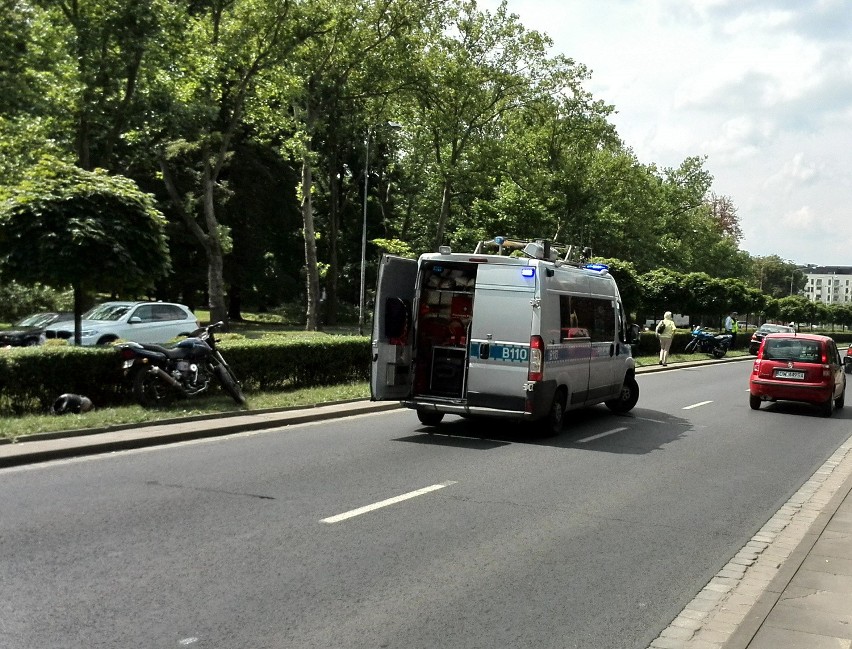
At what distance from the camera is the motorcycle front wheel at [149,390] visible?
13.1m

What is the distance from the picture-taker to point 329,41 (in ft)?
114

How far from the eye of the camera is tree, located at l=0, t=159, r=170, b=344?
14.6 meters

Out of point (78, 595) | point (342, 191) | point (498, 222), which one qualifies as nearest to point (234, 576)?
point (78, 595)

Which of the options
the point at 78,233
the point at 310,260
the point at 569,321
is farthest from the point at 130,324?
the point at 569,321

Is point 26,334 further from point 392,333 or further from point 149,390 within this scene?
point 392,333

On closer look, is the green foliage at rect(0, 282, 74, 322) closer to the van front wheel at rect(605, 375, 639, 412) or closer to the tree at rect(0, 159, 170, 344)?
the tree at rect(0, 159, 170, 344)

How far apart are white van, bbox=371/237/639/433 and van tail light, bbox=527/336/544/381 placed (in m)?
0.01

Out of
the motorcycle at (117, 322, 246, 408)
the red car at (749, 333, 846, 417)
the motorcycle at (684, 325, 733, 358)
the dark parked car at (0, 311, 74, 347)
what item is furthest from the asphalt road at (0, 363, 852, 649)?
the motorcycle at (684, 325, 733, 358)

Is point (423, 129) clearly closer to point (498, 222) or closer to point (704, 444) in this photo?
point (498, 222)

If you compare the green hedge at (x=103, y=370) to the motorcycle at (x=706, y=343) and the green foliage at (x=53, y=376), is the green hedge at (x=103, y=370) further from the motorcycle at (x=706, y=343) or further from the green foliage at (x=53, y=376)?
the motorcycle at (x=706, y=343)

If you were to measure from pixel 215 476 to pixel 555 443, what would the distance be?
17.3 ft

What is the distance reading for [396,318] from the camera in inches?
516

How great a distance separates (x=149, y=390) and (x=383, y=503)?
6.41m

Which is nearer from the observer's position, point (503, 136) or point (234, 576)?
point (234, 576)
